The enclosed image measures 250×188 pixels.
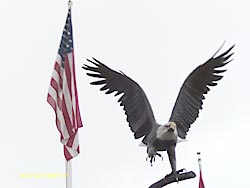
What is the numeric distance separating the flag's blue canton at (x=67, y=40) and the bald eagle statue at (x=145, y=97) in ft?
3.00

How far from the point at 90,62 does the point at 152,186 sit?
278cm

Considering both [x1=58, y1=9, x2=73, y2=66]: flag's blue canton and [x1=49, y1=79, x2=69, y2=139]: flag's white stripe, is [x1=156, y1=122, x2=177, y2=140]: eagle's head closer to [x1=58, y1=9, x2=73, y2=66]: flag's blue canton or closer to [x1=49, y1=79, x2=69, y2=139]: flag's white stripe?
[x1=49, y1=79, x2=69, y2=139]: flag's white stripe

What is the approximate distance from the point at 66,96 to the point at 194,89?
2576 millimetres

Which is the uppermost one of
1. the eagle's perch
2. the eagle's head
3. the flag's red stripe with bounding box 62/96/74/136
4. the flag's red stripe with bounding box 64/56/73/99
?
the flag's red stripe with bounding box 64/56/73/99

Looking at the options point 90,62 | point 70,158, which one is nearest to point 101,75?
point 90,62

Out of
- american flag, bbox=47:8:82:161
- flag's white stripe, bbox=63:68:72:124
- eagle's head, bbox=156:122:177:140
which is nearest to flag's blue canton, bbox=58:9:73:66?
american flag, bbox=47:8:82:161

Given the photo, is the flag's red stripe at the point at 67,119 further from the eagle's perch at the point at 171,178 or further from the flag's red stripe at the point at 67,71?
the eagle's perch at the point at 171,178

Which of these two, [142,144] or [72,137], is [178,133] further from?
[72,137]

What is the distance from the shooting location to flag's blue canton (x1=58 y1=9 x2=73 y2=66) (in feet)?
69.4

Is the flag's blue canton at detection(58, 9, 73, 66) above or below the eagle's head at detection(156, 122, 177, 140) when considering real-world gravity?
above

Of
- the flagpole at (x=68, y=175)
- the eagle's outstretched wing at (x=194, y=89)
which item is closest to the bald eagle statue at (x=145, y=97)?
the eagle's outstretched wing at (x=194, y=89)

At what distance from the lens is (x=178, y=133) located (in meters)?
20.3

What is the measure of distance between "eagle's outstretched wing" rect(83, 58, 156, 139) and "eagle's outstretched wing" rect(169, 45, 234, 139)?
544 mm

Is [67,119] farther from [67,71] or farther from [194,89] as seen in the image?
[194,89]
